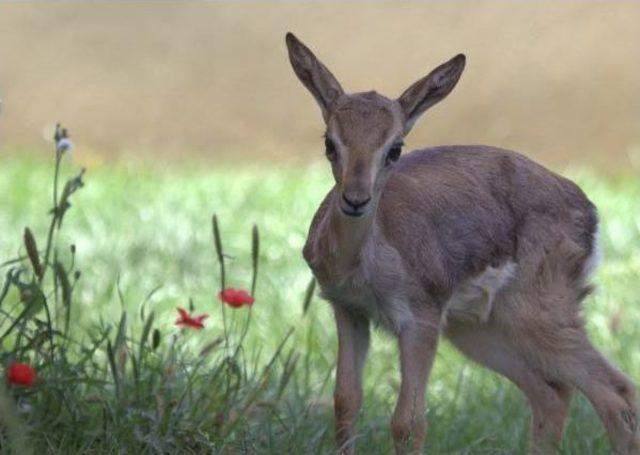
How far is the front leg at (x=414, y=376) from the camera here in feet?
16.3

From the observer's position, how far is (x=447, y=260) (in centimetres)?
543

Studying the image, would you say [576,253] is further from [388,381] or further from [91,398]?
[91,398]

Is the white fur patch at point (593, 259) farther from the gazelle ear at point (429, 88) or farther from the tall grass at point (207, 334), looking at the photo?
the gazelle ear at point (429, 88)

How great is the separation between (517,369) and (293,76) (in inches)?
287

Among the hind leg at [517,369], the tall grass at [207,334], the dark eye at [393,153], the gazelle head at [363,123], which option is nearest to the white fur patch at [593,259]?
the hind leg at [517,369]

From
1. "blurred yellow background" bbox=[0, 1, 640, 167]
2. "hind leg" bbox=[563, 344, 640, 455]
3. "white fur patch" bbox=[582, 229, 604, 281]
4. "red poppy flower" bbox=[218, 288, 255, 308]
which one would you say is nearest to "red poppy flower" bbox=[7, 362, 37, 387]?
"red poppy flower" bbox=[218, 288, 255, 308]

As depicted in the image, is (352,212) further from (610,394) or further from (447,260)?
(610,394)

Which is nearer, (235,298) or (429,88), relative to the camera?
(235,298)

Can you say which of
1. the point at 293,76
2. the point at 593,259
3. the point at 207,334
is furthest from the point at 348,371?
the point at 293,76

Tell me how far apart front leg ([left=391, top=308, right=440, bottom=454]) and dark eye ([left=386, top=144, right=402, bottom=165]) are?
55 cm

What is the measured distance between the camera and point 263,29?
13219 millimetres

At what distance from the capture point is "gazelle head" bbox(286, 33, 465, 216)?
187 inches

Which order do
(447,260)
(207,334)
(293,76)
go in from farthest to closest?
(293,76) < (207,334) < (447,260)

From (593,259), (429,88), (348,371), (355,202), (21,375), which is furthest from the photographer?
(593,259)
